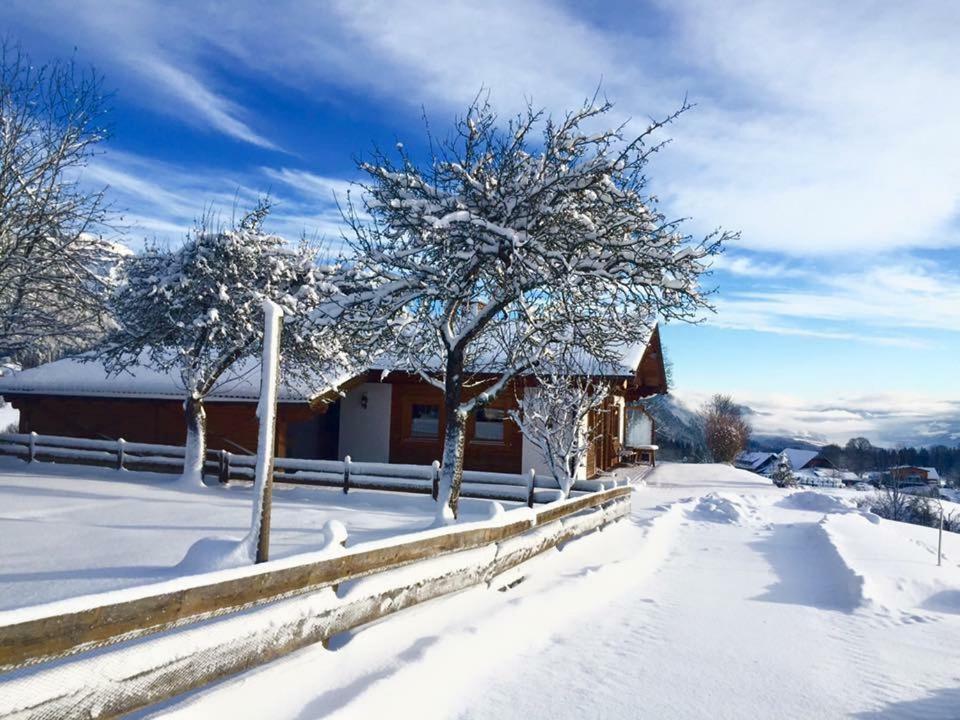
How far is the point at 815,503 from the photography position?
23.0 meters

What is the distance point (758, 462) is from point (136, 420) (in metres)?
91.2

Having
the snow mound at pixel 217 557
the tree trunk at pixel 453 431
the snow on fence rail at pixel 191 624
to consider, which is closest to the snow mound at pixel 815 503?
the tree trunk at pixel 453 431

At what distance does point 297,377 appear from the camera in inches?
731

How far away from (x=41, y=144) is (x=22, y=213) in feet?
4.27

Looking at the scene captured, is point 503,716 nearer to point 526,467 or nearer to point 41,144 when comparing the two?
point 41,144

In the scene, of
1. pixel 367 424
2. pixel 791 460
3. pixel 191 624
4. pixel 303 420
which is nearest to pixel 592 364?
pixel 367 424

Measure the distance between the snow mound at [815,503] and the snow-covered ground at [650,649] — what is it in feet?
36.1

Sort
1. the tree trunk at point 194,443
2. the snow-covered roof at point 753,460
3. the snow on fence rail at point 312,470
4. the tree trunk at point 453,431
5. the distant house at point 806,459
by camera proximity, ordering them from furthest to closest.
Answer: the distant house at point 806,459, the snow-covered roof at point 753,460, the tree trunk at point 194,443, the snow on fence rail at point 312,470, the tree trunk at point 453,431

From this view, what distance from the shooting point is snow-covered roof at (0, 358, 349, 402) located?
19359 mm

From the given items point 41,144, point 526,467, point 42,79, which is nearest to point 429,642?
point 41,144

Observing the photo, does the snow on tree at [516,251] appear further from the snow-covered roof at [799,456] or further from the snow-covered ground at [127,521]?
the snow-covered roof at [799,456]

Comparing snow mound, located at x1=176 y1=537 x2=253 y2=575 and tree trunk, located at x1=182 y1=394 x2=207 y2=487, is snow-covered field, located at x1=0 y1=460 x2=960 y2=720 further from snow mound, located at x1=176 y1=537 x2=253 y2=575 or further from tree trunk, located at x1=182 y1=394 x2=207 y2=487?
tree trunk, located at x1=182 y1=394 x2=207 y2=487

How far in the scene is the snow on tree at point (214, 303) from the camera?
15.7 meters

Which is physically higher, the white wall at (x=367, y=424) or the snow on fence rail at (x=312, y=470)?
the white wall at (x=367, y=424)
